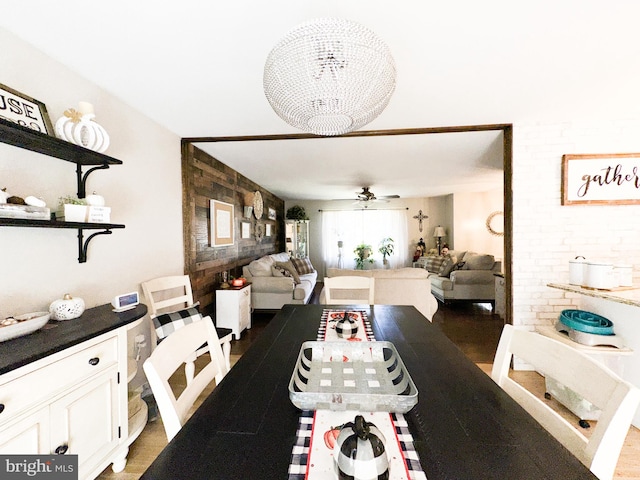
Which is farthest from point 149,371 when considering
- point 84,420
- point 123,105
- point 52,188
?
point 123,105

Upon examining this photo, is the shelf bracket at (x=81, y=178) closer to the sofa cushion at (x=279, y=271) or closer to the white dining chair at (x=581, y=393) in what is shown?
the white dining chair at (x=581, y=393)

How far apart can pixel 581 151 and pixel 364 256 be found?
5.22 metres

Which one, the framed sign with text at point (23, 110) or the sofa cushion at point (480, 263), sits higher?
the framed sign with text at point (23, 110)

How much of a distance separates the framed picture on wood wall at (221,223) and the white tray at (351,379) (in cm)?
261

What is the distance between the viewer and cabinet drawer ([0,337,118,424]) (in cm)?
100

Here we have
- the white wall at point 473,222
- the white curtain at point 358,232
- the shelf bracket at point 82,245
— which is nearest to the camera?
the shelf bracket at point 82,245

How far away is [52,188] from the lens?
1580 mm

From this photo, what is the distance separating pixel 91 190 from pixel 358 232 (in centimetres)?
639

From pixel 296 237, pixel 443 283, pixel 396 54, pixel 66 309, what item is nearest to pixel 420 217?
pixel 443 283

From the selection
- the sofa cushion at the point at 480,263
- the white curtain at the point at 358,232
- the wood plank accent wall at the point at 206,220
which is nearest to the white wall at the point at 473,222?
the white curtain at the point at 358,232

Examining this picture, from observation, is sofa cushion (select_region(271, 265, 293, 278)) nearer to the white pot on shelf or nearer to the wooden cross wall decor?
the white pot on shelf

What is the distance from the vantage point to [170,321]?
→ 2.15m

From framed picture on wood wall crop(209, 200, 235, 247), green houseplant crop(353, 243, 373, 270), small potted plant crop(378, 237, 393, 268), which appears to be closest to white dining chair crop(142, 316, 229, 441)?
framed picture on wood wall crop(209, 200, 235, 247)

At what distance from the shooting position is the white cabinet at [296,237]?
697cm
